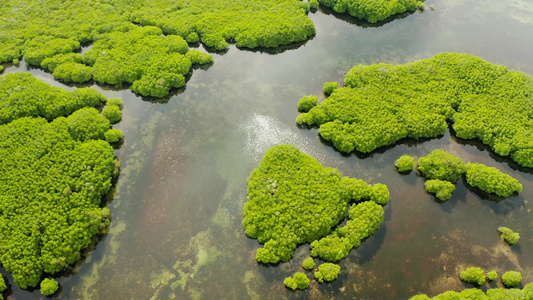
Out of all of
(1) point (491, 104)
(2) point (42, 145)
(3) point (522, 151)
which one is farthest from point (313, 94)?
(2) point (42, 145)

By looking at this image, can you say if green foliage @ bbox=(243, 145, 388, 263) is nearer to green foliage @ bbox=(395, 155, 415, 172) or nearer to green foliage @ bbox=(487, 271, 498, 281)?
green foliage @ bbox=(395, 155, 415, 172)

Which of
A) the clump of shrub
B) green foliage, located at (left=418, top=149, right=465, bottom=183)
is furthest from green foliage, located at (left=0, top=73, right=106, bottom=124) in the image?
green foliage, located at (left=418, top=149, right=465, bottom=183)

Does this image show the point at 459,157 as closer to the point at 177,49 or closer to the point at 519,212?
the point at 519,212

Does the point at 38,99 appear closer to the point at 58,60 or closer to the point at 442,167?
the point at 58,60

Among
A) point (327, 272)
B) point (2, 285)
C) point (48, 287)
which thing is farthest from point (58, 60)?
point (327, 272)

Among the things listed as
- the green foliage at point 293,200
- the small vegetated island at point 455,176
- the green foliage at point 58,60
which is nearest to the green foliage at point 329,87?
the green foliage at point 293,200

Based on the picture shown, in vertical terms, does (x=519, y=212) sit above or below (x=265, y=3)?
below

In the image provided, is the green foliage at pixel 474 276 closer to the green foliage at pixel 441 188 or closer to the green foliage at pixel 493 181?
the green foliage at pixel 441 188
